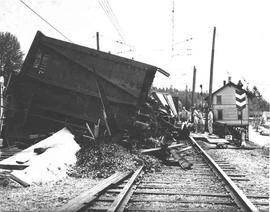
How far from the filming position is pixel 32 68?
11672mm

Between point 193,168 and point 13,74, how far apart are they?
7.01 meters

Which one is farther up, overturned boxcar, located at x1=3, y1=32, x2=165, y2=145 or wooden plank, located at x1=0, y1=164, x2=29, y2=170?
overturned boxcar, located at x1=3, y1=32, x2=165, y2=145

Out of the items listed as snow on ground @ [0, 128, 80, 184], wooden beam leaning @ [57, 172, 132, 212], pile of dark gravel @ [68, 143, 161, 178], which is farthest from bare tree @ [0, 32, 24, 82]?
wooden beam leaning @ [57, 172, 132, 212]

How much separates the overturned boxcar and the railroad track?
3.86 m

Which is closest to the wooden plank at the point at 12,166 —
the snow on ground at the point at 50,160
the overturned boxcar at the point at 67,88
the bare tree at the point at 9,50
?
the snow on ground at the point at 50,160

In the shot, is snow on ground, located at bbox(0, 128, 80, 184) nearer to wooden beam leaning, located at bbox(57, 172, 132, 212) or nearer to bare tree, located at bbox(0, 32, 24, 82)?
wooden beam leaning, located at bbox(57, 172, 132, 212)

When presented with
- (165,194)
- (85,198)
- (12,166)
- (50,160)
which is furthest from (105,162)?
(85,198)

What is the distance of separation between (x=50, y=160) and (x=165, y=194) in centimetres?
333

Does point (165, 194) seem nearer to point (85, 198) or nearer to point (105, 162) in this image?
point (85, 198)

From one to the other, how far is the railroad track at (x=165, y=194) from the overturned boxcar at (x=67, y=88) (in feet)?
12.7

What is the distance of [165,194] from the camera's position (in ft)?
18.7

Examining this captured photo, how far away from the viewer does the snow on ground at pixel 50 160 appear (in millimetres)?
6856

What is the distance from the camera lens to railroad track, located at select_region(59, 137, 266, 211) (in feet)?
15.7

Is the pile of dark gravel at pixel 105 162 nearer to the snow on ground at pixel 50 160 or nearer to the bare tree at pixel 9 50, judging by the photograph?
the snow on ground at pixel 50 160
